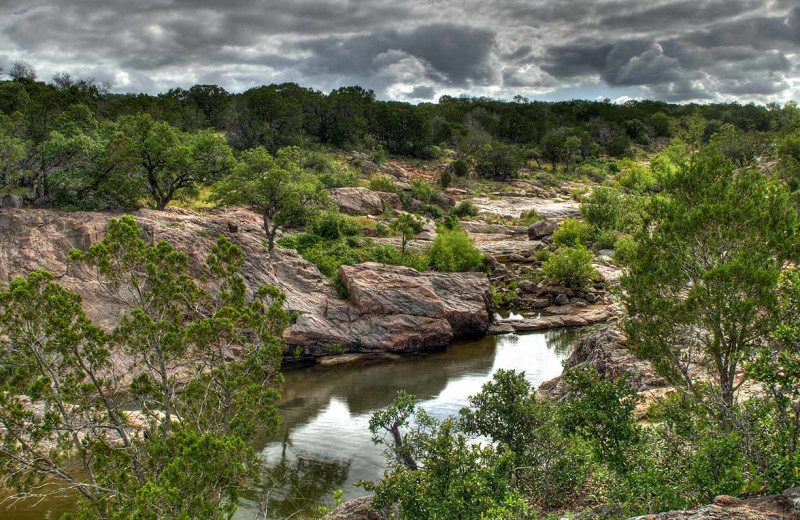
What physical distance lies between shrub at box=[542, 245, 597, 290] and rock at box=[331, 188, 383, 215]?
18.9 m

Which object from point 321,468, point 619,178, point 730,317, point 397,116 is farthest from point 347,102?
point 730,317

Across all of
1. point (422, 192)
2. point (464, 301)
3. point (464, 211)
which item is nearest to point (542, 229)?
point (464, 211)

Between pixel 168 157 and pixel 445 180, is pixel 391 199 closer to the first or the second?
pixel 445 180

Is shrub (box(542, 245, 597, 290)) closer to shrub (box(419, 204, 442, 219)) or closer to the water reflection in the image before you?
the water reflection

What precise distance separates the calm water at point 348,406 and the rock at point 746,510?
8917 mm

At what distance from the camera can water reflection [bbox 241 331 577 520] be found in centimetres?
1675

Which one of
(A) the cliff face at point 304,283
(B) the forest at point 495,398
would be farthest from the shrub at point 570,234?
(B) the forest at point 495,398

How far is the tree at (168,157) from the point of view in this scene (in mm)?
31656

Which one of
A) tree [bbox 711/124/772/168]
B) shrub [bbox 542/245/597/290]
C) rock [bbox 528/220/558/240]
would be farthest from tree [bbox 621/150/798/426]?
tree [bbox 711/124/772/168]

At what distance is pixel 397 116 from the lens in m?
81.9

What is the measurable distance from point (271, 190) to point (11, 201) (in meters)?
13.0

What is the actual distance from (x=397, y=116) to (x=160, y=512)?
7764cm

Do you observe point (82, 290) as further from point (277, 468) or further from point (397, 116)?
point (397, 116)

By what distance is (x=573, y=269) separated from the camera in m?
38.5
